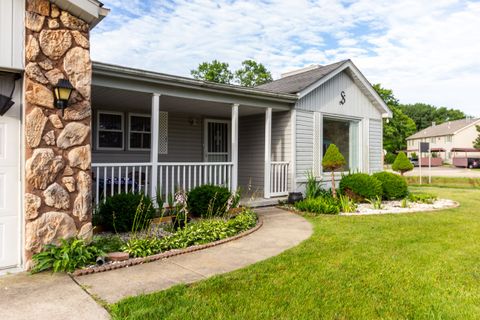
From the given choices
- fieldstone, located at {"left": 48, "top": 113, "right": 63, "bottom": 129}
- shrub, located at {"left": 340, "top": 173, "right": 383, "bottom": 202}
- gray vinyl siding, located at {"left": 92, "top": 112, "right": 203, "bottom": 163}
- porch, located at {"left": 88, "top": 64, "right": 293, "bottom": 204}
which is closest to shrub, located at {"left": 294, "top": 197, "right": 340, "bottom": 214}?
porch, located at {"left": 88, "top": 64, "right": 293, "bottom": 204}

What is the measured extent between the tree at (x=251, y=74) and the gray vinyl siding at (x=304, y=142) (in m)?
26.0

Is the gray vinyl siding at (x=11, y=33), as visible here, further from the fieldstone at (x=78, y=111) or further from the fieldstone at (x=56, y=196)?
the fieldstone at (x=56, y=196)

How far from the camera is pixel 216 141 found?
33.8 feet

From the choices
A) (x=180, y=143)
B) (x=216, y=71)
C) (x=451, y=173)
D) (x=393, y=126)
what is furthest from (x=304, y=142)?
(x=393, y=126)

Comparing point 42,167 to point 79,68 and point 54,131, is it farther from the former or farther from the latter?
point 79,68

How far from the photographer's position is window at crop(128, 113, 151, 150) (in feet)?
28.6

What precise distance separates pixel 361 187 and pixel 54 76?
7.54 m

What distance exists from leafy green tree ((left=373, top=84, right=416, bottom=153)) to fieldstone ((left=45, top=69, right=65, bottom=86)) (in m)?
31.2

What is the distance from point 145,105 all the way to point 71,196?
4.54 meters

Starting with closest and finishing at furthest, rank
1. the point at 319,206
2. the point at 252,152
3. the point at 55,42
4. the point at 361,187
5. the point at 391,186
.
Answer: the point at 55,42 < the point at 319,206 < the point at 361,187 < the point at 391,186 < the point at 252,152

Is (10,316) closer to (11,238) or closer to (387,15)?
(11,238)

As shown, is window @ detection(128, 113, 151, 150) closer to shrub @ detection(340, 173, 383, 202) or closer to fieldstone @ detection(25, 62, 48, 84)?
fieldstone @ detection(25, 62, 48, 84)

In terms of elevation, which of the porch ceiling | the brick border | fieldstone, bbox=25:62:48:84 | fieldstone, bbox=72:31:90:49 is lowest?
the brick border

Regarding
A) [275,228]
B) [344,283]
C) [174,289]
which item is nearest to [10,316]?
[174,289]
